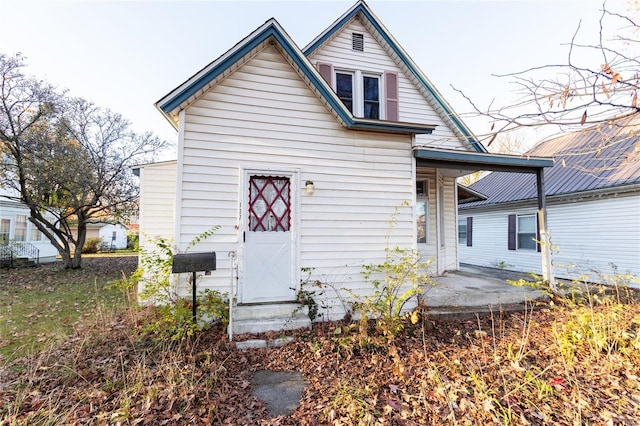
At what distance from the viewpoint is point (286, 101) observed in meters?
5.70

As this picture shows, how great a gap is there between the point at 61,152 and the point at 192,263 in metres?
11.6

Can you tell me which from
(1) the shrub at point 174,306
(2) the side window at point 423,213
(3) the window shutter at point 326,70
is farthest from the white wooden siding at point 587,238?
(1) the shrub at point 174,306

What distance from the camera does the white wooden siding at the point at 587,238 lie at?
28.7ft

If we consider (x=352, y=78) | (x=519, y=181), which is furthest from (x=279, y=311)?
(x=519, y=181)

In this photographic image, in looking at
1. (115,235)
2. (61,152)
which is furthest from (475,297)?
(115,235)

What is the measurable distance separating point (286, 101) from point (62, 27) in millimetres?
5649

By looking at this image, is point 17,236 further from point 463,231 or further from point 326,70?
point 463,231

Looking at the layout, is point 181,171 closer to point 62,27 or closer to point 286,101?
point 286,101

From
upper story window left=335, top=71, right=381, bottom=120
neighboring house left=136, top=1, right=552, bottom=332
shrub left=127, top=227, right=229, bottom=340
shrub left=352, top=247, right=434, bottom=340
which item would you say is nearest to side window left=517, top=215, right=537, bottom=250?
neighboring house left=136, top=1, right=552, bottom=332

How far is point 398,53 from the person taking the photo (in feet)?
28.0

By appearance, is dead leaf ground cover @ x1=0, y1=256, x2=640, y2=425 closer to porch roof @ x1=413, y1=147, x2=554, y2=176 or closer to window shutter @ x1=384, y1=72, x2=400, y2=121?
porch roof @ x1=413, y1=147, x2=554, y2=176

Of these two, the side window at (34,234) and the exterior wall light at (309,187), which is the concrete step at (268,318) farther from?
the side window at (34,234)

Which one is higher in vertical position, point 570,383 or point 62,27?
point 62,27

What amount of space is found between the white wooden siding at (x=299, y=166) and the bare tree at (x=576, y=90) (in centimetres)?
357
